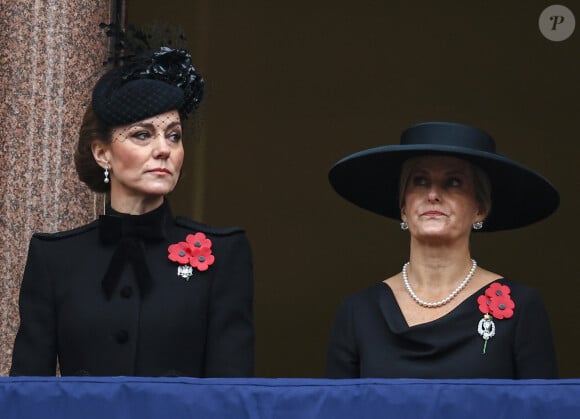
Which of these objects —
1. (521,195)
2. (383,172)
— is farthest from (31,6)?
(521,195)

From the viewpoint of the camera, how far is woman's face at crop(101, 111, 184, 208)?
4.34 m

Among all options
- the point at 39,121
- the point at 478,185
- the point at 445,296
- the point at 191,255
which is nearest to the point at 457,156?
the point at 478,185

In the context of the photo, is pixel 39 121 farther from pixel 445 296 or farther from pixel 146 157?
pixel 445 296

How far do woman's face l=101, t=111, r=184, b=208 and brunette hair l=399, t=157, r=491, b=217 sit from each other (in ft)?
2.38

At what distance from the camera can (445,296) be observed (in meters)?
4.54

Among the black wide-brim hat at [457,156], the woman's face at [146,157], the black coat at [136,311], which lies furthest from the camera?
the black wide-brim hat at [457,156]

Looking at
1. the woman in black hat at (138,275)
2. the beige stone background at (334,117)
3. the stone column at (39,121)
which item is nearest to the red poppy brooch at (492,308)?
the woman in black hat at (138,275)

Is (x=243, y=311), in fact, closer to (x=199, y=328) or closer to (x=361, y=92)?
(x=199, y=328)

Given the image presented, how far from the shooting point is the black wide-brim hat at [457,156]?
4.57 m

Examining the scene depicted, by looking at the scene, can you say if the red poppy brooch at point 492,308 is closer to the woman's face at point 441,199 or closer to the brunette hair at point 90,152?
the woman's face at point 441,199

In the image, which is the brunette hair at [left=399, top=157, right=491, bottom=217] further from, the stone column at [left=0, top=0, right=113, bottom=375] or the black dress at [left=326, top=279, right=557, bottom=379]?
the stone column at [left=0, top=0, right=113, bottom=375]

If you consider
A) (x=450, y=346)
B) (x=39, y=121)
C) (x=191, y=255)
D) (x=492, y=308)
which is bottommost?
(x=450, y=346)

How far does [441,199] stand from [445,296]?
298mm

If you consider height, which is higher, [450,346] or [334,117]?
[334,117]
